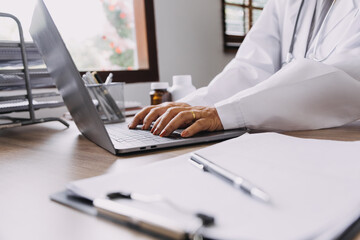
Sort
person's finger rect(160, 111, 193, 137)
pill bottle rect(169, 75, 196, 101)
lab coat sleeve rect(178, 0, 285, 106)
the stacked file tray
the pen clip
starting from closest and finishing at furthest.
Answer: the pen clip → person's finger rect(160, 111, 193, 137) → the stacked file tray → lab coat sleeve rect(178, 0, 285, 106) → pill bottle rect(169, 75, 196, 101)

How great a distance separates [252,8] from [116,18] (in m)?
1.16

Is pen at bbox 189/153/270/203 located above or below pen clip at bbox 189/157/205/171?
above

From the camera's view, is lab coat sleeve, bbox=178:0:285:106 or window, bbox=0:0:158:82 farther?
window, bbox=0:0:158:82

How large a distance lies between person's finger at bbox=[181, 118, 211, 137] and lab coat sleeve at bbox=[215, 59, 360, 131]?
0.05 metres

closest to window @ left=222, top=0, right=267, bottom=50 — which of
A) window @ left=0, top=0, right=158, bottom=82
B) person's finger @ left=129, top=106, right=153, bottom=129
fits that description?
window @ left=0, top=0, right=158, bottom=82

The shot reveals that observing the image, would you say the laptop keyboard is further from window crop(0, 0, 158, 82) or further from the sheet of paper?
window crop(0, 0, 158, 82)

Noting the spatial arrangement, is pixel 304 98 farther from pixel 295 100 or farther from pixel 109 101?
pixel 109 101

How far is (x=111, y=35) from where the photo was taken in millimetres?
2062

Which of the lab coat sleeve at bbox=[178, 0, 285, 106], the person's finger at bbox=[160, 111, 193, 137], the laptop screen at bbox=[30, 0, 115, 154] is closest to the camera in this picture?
the laptop screen at bbox=[30, 0, 115, 154]

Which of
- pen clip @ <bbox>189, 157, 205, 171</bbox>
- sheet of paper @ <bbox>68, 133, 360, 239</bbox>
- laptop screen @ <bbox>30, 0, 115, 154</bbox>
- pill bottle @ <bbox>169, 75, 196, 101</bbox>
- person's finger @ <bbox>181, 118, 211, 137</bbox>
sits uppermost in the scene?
laptop screen @ <bbox>30, 0, 115, 154</bbox>

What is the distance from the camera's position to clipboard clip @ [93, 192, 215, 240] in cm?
20

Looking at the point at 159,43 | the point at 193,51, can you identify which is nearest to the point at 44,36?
the point at 159,43

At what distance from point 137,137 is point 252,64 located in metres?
0.68

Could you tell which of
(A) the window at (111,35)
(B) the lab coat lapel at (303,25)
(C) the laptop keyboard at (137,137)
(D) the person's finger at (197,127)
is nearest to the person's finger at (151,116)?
(C) the laptop keyboard at (137,137)
